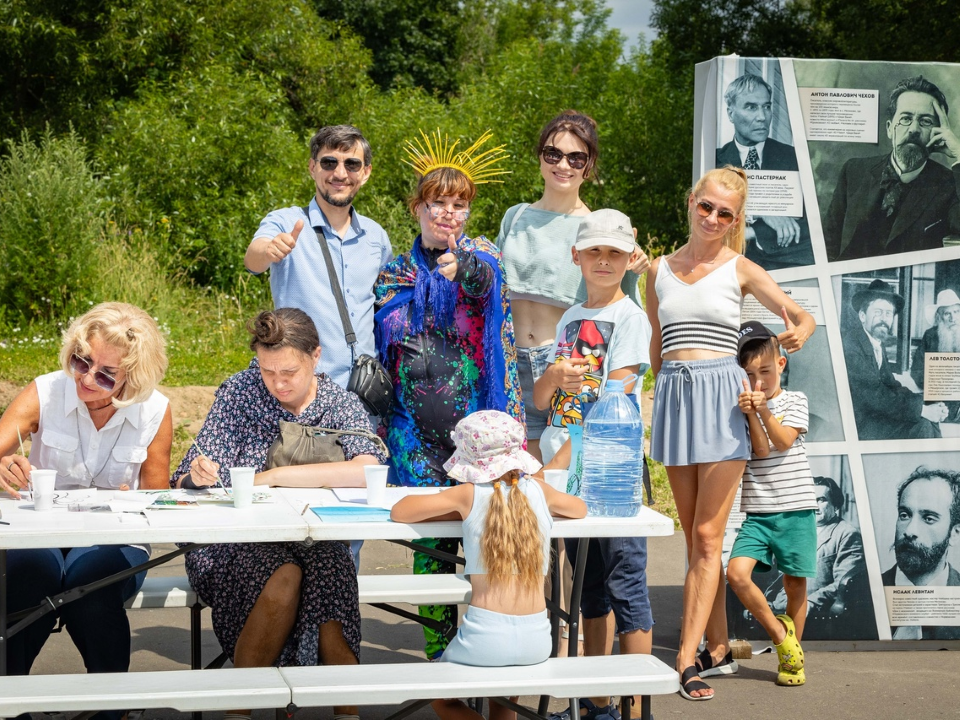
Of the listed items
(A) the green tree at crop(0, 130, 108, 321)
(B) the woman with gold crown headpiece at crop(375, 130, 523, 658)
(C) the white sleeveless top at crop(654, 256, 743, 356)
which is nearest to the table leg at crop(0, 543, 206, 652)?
(B) the woman with gold crown headpiece at crop(375, 130, 523, 658)

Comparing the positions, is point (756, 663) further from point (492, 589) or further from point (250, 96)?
point (250, 96)

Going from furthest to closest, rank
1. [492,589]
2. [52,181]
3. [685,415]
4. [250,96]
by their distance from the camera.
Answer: [250,96] → [52,181] → [685,415] → [492,589]

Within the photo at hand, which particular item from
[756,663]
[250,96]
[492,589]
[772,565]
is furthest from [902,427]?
[250,96]

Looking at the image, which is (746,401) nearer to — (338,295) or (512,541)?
(512,541)

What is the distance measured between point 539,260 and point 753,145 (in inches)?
43.5

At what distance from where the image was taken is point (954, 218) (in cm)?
480

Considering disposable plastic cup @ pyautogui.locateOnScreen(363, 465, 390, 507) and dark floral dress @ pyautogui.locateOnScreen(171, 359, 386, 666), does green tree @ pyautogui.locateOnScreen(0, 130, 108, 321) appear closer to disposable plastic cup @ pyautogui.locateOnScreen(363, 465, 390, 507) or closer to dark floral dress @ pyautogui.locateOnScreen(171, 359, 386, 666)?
dark floral dress @ pyautogui.locateOnScreen(171, 359, 386, 666)

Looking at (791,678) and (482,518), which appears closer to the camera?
(482,518)

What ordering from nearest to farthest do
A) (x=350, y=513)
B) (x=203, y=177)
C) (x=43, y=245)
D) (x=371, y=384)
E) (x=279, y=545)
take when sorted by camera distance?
(x=350, y=513)
(x=279, y=545)
(x=371, y=384)
(x=43, y=245)
(x=203, y=177)

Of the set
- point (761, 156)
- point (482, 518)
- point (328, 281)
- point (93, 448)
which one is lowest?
point (482, 518)

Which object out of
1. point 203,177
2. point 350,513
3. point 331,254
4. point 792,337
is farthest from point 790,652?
point 203,177

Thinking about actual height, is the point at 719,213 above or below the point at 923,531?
above

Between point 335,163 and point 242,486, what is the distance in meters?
1.53

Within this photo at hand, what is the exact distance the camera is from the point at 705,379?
4.16 m
